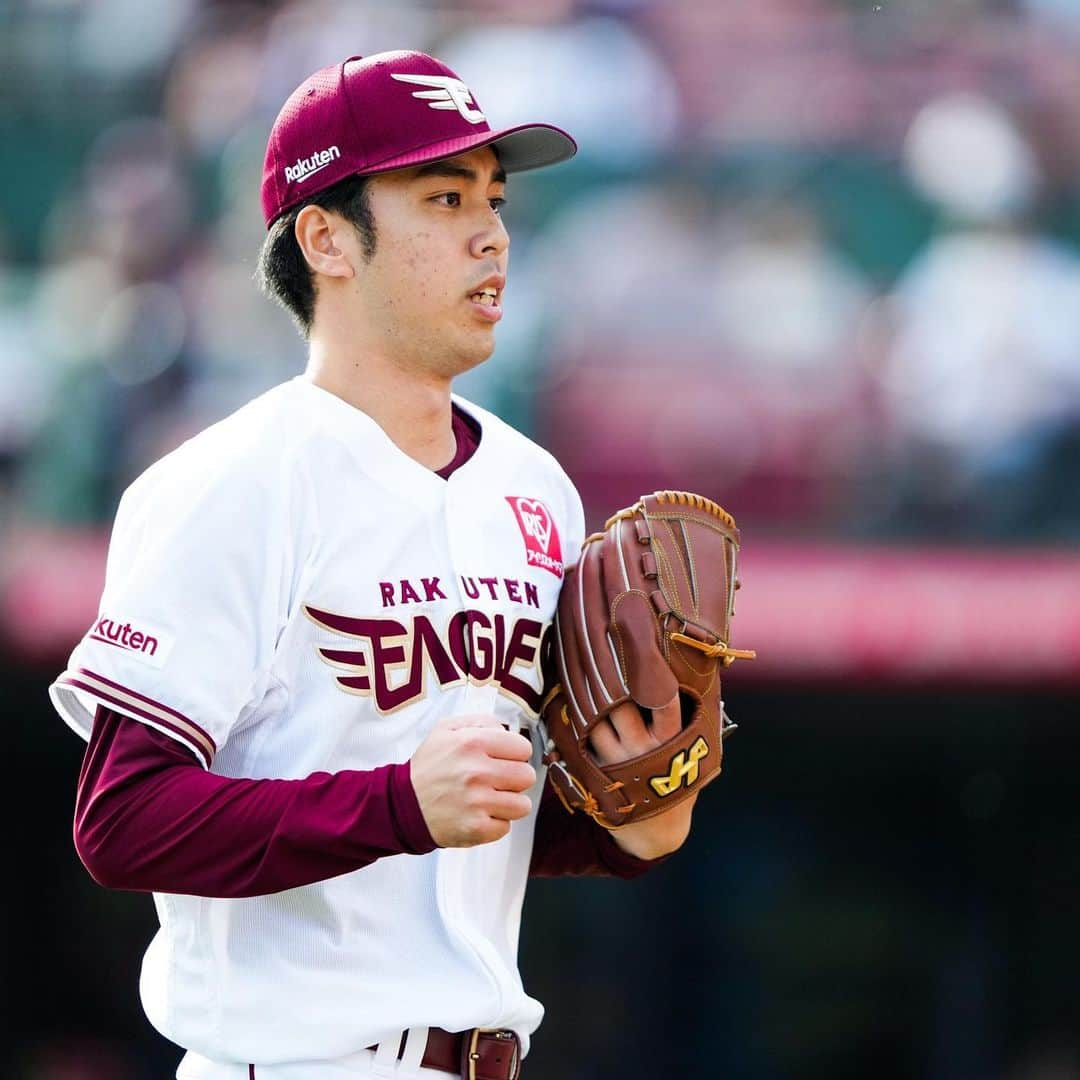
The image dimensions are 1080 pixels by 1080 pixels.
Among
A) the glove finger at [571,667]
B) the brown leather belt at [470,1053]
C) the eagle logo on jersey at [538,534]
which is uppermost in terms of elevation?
the eagle logo on jersey at [538,534]

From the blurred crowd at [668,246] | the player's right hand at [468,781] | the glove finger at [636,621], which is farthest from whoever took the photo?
the blurred crowd at [668,246]

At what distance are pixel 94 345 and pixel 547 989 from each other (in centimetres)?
257

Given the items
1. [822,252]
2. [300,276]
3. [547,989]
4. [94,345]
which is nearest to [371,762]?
[300,276]

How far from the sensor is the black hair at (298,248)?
2365mm

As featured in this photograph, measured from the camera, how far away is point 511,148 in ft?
8.13

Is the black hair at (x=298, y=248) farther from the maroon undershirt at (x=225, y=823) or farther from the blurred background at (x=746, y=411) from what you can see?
the blurred background at (x=746, y=411)

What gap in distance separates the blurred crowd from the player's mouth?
3189 mm

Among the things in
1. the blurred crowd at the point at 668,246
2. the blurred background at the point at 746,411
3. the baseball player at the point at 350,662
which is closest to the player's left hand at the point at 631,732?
the baseball player at the point at 350,662

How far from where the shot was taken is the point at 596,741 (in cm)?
238

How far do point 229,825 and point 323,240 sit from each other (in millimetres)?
778

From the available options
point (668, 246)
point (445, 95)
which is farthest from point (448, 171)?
point (668, 246)

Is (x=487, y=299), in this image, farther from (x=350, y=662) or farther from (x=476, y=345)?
(x=350, y=662)

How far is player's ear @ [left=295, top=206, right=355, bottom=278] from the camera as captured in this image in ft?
7.82

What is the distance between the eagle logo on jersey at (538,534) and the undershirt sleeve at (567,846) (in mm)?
312
